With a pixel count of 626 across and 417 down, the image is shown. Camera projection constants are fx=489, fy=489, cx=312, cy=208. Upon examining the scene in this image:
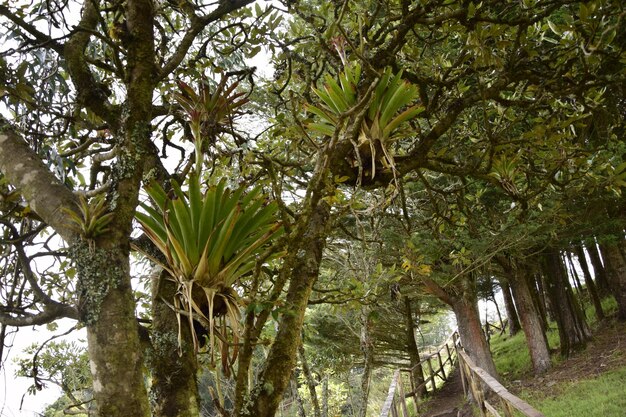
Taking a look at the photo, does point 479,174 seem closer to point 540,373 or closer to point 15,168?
point 15,168

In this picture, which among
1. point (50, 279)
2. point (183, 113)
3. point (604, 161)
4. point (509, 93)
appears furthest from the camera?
point (509, 93)

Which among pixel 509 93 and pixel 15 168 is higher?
pixel 509 93

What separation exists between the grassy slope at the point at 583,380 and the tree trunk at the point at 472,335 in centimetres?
83

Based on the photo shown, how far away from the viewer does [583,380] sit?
27.8ft

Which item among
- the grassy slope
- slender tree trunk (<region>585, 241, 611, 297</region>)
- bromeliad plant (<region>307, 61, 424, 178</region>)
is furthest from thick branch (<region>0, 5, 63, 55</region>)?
slender tree trunk (<region>585, 241, 611, 297</region>)

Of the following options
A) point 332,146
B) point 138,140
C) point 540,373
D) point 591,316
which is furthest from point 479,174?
point 591,316

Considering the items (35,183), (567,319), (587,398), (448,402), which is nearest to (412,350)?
(448,402)

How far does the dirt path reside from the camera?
10298 mm

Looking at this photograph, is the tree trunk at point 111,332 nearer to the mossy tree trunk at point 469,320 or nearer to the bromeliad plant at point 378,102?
the bromeliad plant at point 378,102

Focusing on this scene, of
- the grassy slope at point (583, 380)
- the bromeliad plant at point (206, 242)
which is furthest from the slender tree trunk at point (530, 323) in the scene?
the bromeliad plant at point (206, 242)

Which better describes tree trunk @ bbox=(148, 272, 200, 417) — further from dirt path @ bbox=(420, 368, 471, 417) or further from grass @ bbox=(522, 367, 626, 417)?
dirt path @ bbox=(420, 368, 471, 417)

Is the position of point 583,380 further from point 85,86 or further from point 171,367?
point 85,86

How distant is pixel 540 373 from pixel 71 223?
36.8 feet

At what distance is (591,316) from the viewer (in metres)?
14.9
